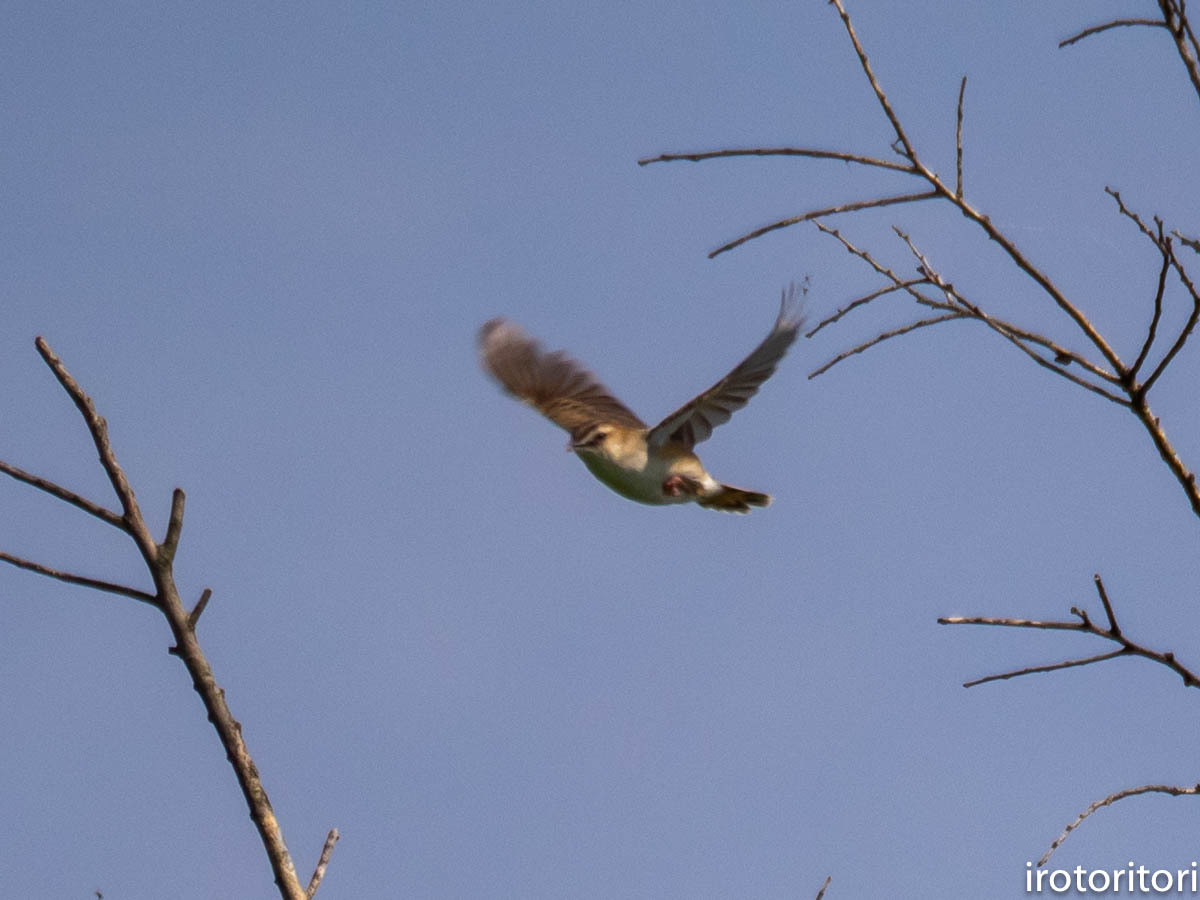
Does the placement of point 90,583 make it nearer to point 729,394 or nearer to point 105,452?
point 105,452

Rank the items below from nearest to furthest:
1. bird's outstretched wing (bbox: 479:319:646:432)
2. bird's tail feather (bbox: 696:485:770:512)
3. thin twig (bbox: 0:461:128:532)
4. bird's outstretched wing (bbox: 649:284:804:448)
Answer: thin twig (bbox: 0:461:128:532) < bird's outstretched wing (bbox: 649:284:804:448) < bird's tail feather (bbox: 696:485:770:512) < bird's outstretched wing (bbox: 479:319:646:432)

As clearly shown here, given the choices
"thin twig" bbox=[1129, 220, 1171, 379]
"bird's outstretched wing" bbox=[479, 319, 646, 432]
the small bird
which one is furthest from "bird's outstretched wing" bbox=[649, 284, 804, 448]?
"thin twig" bbox=[1129, 220, 1171, 379]

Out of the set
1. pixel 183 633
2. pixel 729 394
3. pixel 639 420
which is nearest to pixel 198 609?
pixel 183 633

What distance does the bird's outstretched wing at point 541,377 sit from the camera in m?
7.71

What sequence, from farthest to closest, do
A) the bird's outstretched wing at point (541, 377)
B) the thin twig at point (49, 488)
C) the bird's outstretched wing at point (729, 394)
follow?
the bird's outstretched wing at point (541, 377) < the bird's outstretched wing at point (729, 394) < the thin twig at point (49, 488)

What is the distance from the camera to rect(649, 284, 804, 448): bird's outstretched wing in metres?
5.61

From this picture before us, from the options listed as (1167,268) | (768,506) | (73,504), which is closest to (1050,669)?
(1167,268)

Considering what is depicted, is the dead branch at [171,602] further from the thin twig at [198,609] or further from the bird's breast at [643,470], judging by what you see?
the bird's breast at [643,470]

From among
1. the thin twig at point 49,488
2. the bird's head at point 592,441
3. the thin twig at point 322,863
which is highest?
the bird's head at point 592,441

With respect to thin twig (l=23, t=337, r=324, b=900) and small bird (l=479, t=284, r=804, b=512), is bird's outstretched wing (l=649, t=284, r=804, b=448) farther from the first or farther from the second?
thin twig (l=23, t=337, r=324, b=900)

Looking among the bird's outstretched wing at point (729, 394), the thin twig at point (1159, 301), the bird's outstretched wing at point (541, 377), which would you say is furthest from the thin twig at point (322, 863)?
the bird's outstretched wing at point (541, 377)

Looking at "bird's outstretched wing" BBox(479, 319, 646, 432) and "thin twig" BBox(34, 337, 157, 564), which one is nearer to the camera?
"thin twig" BBox(34, 337, 157, 564)

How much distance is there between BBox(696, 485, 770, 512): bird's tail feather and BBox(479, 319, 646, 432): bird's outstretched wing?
2.55ft

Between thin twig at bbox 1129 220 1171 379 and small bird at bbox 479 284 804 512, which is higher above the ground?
small bird at bbox 479 284 804 512
